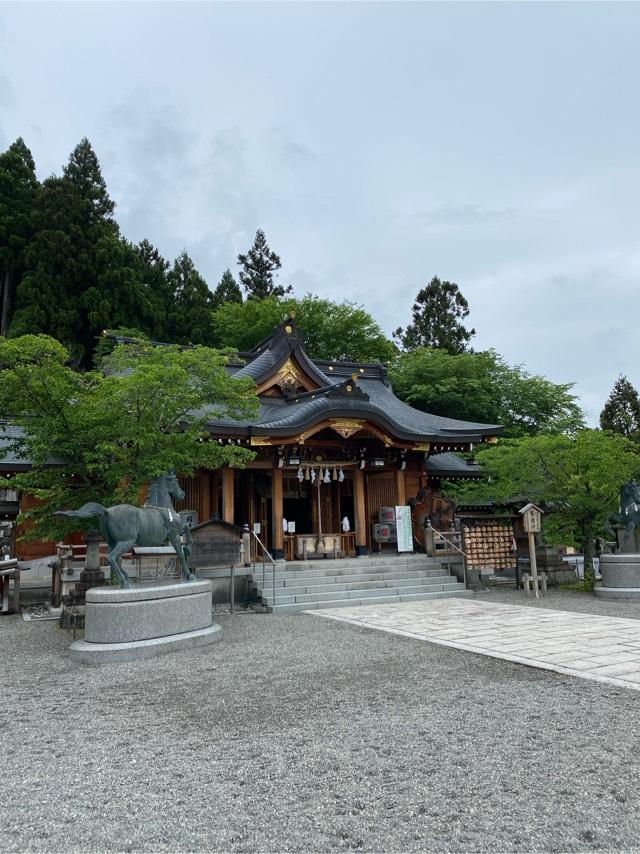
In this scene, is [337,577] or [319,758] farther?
[337,577]

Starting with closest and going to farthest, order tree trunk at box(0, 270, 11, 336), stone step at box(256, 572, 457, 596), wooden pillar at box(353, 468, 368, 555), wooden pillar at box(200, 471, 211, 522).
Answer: stone step at box(256, 572, 457, 596) → wooden pillar at box(353, 468, 368, 555) → wooden pillar at box(200, 471, 211, 522) → tree trunk at box(0, 270, 11, 336)

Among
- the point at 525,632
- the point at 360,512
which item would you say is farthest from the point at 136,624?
the point at 360,512

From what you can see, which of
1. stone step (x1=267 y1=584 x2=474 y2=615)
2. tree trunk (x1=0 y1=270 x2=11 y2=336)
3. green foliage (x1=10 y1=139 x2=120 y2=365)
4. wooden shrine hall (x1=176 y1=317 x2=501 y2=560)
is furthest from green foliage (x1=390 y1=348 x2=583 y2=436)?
tree trunk (x1=0 y1=270 x2=11 y2=336)

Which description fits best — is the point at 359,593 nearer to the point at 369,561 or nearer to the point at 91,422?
the point at 369,561

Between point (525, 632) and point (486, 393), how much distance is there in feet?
63.4

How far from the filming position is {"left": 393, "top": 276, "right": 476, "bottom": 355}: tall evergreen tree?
40.7 metres

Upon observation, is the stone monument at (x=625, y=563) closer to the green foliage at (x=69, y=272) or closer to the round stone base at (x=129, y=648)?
the round stone base at (x=129, y=648)

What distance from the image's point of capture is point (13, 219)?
3119cm

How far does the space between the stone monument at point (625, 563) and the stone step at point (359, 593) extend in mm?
3250

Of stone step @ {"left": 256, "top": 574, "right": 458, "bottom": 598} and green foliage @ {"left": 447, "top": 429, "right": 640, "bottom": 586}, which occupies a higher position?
green foliage @ {"left": 447, "top": 429, "right": 640, "bottom": 586}

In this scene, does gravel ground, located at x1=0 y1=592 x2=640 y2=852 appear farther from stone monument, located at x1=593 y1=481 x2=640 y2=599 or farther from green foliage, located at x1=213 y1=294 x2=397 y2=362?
green foliage, located at x1=213 y1=294 x2=397 y2=362

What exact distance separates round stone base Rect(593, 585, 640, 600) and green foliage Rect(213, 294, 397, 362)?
22047 mm

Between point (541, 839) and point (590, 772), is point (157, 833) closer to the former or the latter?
point (541, 839)

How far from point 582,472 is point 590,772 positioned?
10351 mm
